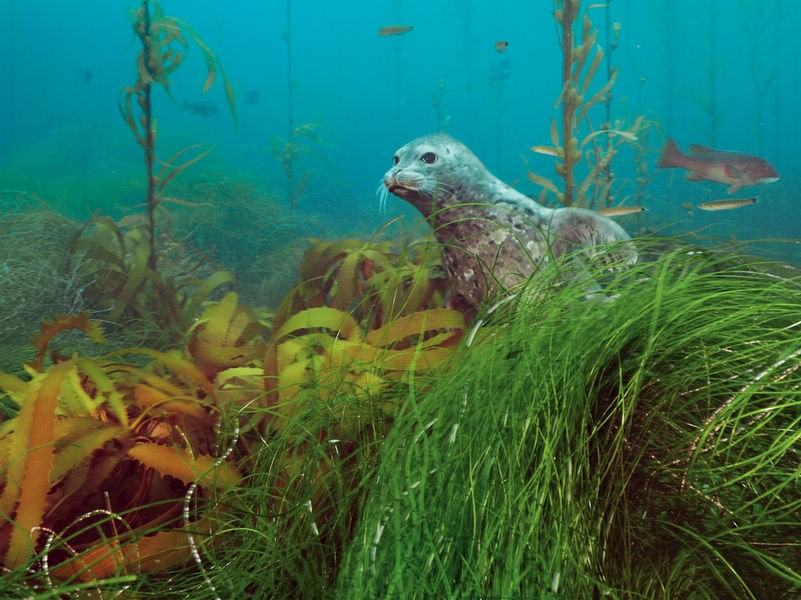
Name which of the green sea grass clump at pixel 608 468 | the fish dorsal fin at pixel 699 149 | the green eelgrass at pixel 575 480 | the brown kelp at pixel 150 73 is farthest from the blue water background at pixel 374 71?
the green sea grass clump at pixel 608 468

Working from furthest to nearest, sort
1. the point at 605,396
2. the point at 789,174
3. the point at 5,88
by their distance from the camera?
1. the point at 5,88
2. the point at 789,174
3. the point at 605,396

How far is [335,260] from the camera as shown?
11.3 ft

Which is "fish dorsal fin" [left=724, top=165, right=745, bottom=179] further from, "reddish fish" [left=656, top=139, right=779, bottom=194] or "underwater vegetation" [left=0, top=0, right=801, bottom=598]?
"underwater vegetation" [left=0, top=0, right=801, bottom=598]

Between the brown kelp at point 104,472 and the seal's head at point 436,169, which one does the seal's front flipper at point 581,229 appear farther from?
the brown kelp at point 104,472

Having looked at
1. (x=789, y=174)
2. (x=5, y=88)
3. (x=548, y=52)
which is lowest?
(x=789, y=174)

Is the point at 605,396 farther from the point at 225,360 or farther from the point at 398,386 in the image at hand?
the point at 225,360

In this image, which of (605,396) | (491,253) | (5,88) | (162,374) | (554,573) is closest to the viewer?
(554,573)

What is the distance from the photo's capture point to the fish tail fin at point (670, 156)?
4105 mm

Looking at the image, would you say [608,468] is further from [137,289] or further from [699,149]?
[699,149]

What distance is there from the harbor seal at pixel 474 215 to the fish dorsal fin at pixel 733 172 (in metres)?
1.79

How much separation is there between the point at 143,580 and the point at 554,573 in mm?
756

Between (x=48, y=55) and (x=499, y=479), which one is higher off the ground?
(x=48, y=55)

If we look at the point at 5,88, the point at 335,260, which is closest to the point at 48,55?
the point at 5,88

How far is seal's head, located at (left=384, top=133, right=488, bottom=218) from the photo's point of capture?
2650mm
